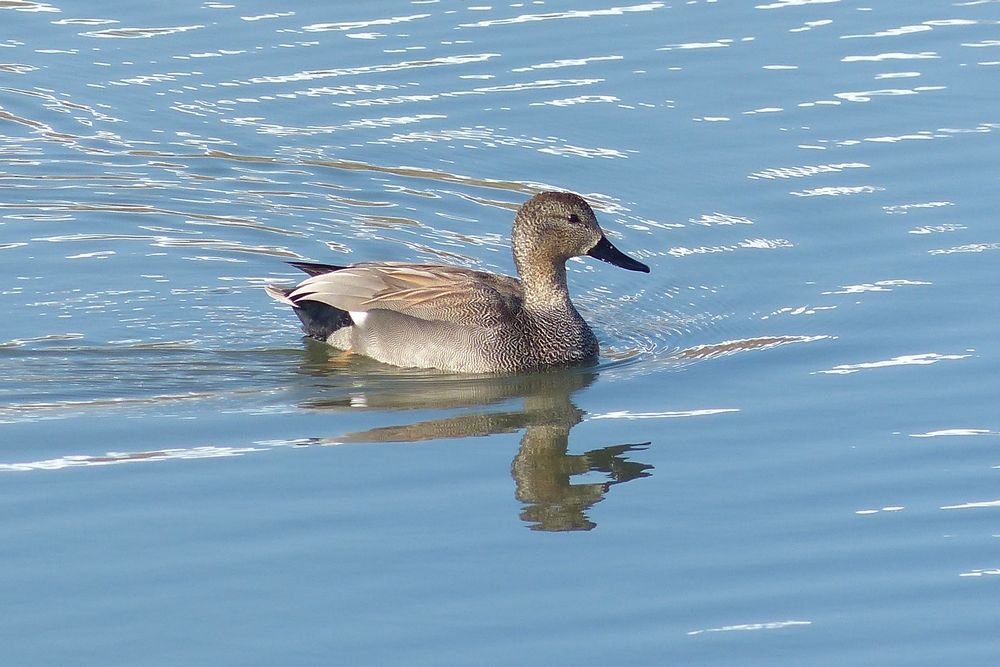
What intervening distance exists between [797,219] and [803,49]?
3.46 meters

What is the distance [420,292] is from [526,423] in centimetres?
167

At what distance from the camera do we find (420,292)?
11.7 metres

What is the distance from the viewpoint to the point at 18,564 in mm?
7867

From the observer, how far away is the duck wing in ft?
38.3

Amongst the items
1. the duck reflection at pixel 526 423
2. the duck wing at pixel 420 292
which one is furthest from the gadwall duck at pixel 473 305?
the duck reflection at pixel 526 423

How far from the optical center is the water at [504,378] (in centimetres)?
751

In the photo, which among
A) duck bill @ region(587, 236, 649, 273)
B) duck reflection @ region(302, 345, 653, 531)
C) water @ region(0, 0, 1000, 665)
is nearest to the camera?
water @ region(0, 0, 1000, 665)

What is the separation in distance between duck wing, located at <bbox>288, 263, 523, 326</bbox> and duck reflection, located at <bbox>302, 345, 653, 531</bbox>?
1.23 feet

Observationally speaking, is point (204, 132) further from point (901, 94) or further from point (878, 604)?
point (878, 604)

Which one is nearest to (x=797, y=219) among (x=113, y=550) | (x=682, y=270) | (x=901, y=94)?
(x=682, y=270)

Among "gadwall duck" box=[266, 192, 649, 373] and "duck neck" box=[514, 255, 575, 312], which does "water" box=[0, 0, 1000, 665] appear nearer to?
"gadwall duck" box=[266, 192, 649, 373]

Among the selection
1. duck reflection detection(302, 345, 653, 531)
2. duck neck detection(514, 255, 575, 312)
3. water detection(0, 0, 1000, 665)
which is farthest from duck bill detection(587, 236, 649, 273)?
duck reflection detection(302, 345, 653, 531)

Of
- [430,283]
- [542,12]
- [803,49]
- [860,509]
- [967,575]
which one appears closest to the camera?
[967,575]

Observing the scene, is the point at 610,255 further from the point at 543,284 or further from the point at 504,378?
the point at 504,378
